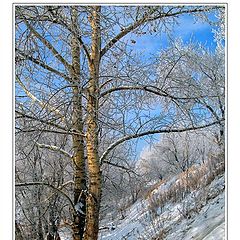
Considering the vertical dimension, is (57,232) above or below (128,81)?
below

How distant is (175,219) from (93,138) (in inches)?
25.4

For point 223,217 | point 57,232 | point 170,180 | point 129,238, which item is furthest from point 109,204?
point 223,217

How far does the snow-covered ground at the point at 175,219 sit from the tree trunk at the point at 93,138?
0.09 m

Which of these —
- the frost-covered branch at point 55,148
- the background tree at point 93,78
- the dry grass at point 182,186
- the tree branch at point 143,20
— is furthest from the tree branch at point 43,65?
the dry grass at point 182,186

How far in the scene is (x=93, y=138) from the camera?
180 cm

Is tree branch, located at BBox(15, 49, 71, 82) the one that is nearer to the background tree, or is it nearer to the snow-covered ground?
the background tree

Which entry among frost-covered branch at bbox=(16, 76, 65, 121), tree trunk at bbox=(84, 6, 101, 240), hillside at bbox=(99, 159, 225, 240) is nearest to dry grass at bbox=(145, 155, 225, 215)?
hillside at bbox=(99, 159, 225, 240)

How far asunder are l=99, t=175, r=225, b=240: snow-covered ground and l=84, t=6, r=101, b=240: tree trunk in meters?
0.09

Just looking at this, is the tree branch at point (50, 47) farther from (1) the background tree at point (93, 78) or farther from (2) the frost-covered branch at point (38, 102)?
(2) the frost-covered branch at point (38, 102)

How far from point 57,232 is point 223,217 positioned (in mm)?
1294

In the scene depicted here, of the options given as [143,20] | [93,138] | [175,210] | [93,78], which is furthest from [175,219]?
[143,20]

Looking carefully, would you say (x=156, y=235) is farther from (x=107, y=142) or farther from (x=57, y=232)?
(x=57, y=232)

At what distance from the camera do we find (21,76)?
63.9 inches

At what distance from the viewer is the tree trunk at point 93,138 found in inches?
63.9
